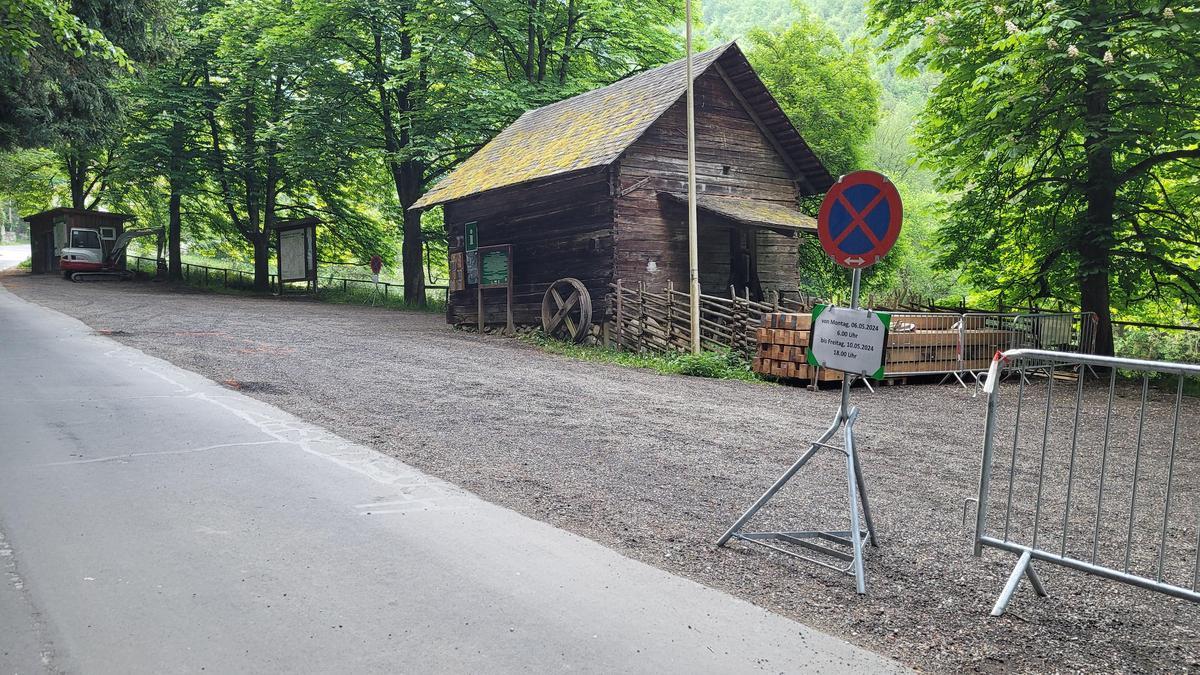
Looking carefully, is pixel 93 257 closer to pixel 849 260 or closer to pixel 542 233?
pixel 542 233

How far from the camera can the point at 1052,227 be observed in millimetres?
16766

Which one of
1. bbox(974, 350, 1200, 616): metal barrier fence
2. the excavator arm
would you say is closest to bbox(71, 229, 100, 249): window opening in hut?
the excavator arm

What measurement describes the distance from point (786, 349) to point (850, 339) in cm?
871

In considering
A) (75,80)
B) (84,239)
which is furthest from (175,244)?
(75,80)

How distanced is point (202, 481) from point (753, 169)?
16301 mm

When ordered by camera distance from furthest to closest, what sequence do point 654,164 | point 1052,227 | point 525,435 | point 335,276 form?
point 335,276 < point 654,164 < point 1052,227 < point 525,435

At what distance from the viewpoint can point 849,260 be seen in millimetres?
4980

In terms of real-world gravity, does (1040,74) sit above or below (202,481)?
above

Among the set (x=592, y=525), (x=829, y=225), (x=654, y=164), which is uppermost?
(x=654, y=164)

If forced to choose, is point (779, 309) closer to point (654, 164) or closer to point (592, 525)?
point (654, 164)

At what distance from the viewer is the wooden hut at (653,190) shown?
17938mm

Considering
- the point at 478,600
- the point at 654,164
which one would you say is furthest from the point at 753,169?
the point at 478,600

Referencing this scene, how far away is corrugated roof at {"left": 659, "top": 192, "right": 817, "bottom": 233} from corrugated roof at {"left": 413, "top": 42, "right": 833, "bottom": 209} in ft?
6.00

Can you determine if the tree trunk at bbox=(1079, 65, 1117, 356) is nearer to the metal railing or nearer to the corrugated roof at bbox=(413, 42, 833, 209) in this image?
the corrugated roof at bbox=(413, 42, 833, 209)
